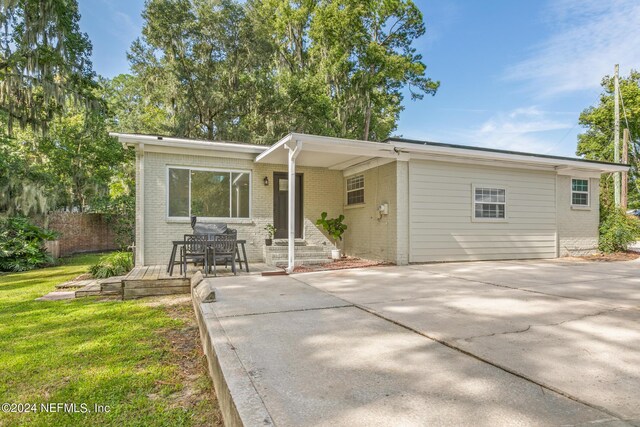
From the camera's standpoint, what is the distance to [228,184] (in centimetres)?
932

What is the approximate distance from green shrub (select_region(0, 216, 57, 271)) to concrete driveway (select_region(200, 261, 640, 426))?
8.37 metres

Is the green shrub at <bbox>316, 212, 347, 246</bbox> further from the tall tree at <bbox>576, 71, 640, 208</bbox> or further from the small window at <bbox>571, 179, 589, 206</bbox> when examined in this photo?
the tall tree at <bbox>576, 71, 640, 208</bbox>

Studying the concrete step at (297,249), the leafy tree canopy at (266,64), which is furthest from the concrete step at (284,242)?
the leafy tree canopy at (266,64)

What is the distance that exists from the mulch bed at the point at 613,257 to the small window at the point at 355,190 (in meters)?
6.84

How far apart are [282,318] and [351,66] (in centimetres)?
→ 1882

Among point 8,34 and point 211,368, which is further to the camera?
point 8,34

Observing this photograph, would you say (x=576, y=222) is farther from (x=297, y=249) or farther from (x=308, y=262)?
(x=297, y=249)

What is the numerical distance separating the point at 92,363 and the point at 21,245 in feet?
31.0

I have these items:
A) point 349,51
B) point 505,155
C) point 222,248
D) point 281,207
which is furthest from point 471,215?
point 349,51

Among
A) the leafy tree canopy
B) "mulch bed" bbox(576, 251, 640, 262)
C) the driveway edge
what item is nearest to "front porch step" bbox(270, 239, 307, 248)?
the driveway edge

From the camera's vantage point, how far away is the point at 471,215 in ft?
31.2

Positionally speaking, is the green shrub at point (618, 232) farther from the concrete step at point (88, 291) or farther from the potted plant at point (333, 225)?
the concrete step at point (88, 291)

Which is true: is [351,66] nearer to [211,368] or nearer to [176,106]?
[176,106]

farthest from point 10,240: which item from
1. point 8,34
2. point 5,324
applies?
point 5,324
